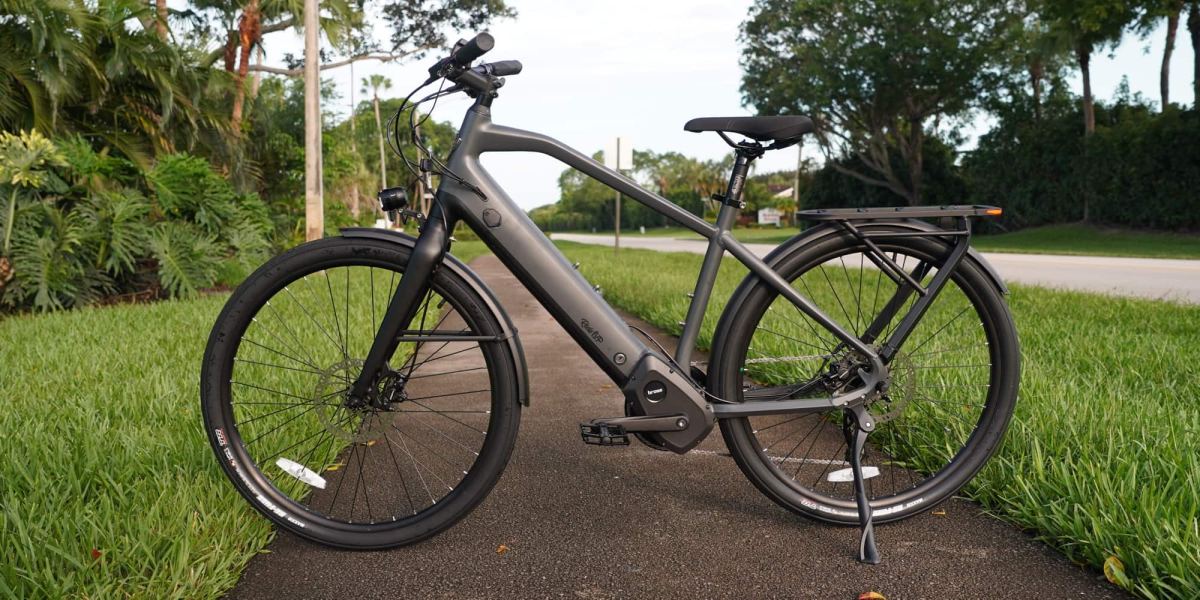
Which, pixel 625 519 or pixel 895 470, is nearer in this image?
pixel 625 519

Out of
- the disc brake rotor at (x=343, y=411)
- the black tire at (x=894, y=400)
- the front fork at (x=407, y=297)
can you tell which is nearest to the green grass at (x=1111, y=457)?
the black tire at (x=894, y=400)

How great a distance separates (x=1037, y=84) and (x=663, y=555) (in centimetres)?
3561

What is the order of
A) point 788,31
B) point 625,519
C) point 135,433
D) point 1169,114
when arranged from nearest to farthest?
point 625,519 < point 135,433 < point 1169,114 < point 788,31

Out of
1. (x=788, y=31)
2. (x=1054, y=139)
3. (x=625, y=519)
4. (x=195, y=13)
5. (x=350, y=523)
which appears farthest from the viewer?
(x=788, y=31)

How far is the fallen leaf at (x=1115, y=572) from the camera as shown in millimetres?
2166

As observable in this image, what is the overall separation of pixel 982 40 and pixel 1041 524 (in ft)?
101

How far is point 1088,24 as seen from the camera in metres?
23.8

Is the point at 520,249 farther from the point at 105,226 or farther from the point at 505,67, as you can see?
the point at 105,226

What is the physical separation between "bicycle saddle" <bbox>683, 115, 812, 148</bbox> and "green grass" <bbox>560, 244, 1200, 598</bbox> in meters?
1.14

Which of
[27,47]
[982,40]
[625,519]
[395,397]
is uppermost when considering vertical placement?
[982,40]

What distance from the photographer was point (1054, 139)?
91.8 feet

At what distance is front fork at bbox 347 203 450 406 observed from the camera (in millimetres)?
2521

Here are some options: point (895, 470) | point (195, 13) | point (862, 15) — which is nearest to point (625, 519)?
point (895, 470)

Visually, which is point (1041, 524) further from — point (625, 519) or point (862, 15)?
point (862, 15)
